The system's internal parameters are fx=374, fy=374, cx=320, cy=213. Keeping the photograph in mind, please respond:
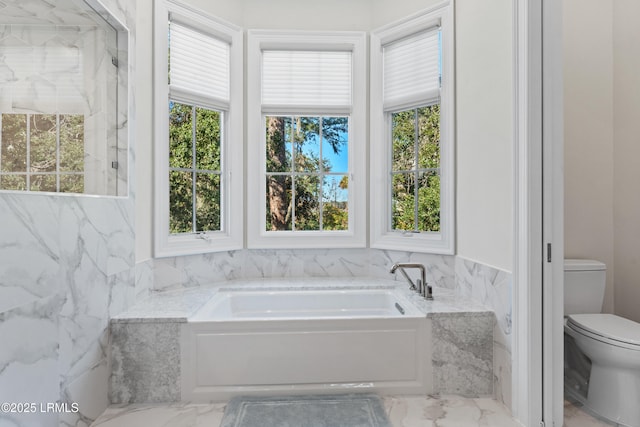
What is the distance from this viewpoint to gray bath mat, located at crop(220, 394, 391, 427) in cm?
179

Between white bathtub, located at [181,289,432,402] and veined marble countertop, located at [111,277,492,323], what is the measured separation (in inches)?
5.7

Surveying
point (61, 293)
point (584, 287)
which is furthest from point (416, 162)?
point (61, 293)

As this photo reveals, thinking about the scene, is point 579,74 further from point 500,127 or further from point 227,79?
point 227,79

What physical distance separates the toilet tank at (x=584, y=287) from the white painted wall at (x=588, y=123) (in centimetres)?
23

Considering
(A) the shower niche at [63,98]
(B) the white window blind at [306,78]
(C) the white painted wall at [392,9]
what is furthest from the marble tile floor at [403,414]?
(C) the white painted wall at [392,9]

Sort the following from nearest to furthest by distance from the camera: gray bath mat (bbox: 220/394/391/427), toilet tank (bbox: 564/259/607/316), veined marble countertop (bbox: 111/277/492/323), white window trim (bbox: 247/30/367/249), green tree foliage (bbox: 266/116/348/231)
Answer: gray bath mat (bbox: 220/394/391/427) < veined marble countertop (bbox: 111/277/492/323) < toilet tank (bbox: 564/259/607/316) < white window trim (bbox: 247/30/367/249) < green tree foliage (bbox: 266/116/348/231)

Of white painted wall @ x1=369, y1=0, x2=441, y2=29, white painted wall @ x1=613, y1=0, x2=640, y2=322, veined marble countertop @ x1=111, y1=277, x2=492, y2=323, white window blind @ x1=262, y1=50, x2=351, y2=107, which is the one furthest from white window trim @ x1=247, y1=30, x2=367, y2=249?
white painted wall @ x1=613, y1=0, x2=640, y2=322

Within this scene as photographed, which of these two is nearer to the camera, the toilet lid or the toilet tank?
the toilet lid

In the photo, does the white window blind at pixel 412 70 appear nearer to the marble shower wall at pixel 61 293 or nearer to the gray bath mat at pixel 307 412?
the marble shower wall at pixel 61 293

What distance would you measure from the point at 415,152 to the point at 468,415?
181 centimetres

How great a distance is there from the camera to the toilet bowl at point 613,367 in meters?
1.83

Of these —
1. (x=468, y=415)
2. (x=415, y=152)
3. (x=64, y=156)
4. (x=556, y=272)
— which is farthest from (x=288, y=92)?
(x=468, y=415)

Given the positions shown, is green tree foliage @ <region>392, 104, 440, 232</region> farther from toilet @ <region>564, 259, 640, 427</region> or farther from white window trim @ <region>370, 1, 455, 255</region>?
toilet @ <region>564, 259, 640, 427</region>

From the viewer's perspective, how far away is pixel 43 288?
4.79 ft
